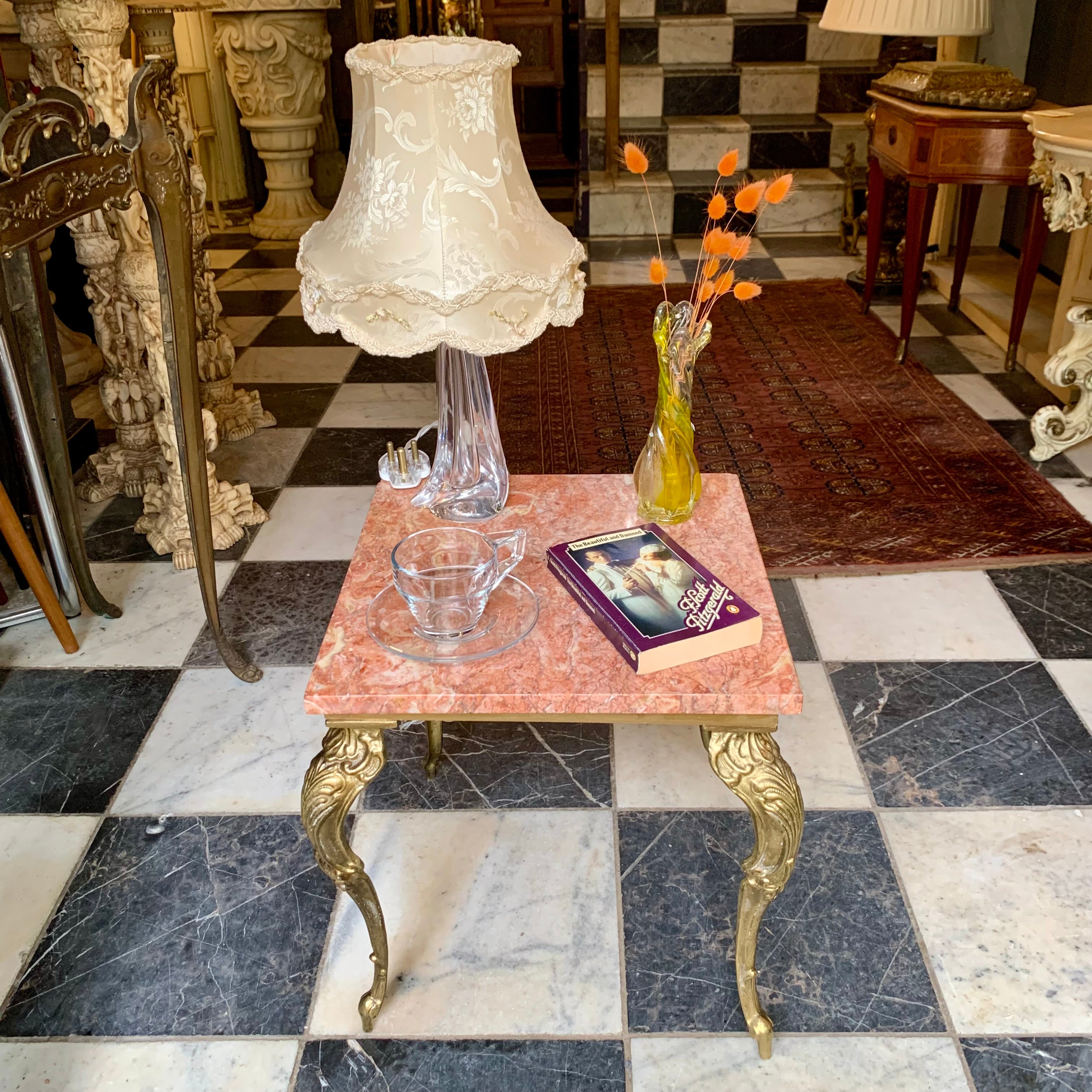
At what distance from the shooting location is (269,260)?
477 centimetres

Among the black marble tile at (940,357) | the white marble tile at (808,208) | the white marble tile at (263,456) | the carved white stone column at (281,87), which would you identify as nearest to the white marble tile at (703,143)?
the white marble tile at (808,208)

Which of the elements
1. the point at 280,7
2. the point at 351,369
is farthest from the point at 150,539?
the point at 280,7

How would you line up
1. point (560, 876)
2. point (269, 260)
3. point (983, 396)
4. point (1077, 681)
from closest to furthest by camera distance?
point (560, 876) < point (1077, 681) < point (983, 396) < point (269, 260)

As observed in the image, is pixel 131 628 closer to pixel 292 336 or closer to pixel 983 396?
pixel 292 336

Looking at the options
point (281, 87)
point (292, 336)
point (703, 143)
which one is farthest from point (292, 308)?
point (703, 143)

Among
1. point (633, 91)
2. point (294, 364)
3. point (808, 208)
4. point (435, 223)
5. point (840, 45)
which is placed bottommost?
point (294, 364)

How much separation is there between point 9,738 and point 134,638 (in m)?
0.33

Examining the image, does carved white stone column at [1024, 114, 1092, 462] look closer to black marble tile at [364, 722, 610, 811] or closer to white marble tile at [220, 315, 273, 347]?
black marble tile at [364, 722, 610, 811]

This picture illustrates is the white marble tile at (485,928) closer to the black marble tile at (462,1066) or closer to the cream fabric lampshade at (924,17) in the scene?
the black marble tile at (462,1066)

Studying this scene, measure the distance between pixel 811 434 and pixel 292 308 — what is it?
2.20 meters

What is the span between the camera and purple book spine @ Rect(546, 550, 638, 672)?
1167 millimetres

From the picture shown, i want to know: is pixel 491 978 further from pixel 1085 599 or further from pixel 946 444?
pixel 946 444

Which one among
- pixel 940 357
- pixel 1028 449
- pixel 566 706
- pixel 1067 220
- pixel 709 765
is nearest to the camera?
pixel 566 706

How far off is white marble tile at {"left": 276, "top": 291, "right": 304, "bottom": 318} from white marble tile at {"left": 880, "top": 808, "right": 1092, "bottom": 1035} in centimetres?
317
